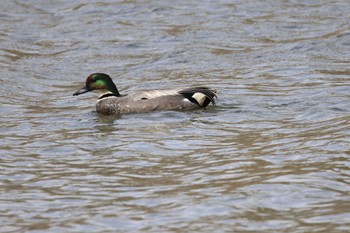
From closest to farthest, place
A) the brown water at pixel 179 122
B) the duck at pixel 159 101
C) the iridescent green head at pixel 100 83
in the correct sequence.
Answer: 1. the brown water at pixel 179 122
2. the duck at pixel 159 101
3. the iridescent green head at pixel 100 83

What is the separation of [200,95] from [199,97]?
0.04 m

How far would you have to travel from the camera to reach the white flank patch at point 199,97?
1397 centimetres

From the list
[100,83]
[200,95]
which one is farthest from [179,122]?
[100,83]

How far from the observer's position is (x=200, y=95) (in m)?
14.0

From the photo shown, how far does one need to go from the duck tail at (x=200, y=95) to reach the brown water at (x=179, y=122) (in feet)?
0.74

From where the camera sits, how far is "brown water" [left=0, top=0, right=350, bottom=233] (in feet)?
29.3

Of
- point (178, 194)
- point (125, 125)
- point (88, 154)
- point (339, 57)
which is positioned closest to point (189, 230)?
point (178, 194)

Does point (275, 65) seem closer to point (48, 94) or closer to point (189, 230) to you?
point (48, 94)

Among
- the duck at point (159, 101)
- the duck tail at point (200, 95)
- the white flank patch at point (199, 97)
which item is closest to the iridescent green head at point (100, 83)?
the duck at point (159, 101)

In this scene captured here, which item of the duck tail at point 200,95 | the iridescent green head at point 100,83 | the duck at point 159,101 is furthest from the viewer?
the iridescent green head at point 100,83

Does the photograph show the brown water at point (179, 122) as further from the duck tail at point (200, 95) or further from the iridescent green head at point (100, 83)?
the iridescent green head at point (100, 83)

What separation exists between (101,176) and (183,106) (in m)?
3.89

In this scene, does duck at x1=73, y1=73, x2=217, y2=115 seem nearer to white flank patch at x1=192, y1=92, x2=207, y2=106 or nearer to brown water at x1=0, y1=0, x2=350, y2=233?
white flank patch at x1=192, y1=92, x2=207, y2=106

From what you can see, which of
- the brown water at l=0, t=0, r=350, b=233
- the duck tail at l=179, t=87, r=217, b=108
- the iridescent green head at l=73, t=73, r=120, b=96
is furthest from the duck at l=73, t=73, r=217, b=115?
the iridescent green head at l=73, t=73, r=120, b=96
